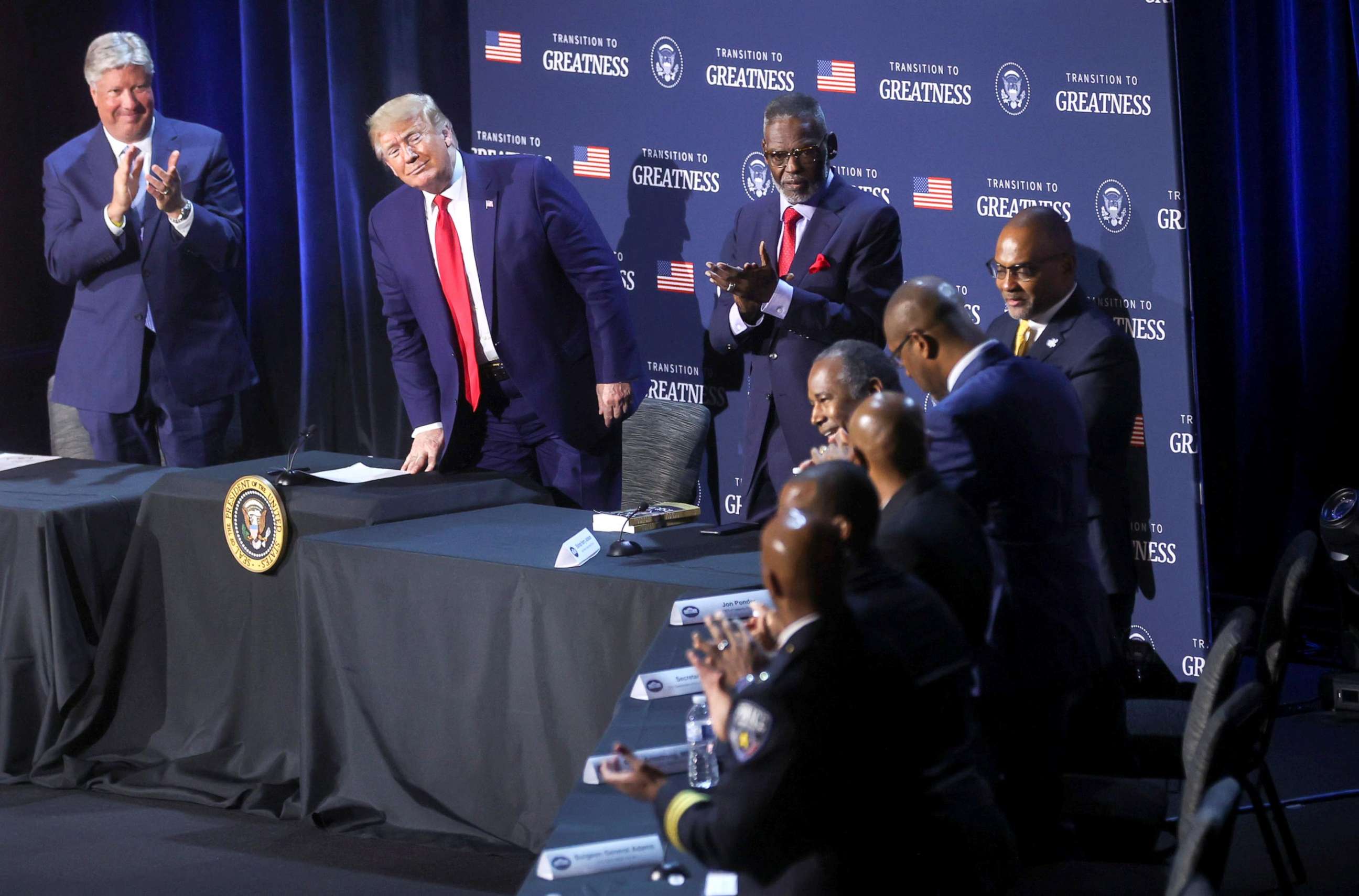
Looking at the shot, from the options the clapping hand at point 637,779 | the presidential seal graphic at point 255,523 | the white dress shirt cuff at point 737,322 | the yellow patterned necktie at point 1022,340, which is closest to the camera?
the clapping hand at point 637,779

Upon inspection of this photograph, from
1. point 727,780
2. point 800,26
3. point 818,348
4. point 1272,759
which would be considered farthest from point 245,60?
point 727,780

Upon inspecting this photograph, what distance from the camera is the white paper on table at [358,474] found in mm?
4043

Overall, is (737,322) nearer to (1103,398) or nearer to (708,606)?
(1103,398)

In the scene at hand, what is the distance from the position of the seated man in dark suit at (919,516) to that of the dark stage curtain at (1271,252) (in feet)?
11.2

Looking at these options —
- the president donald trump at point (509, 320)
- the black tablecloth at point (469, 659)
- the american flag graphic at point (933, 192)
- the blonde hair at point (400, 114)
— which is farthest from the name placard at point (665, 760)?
the american flag graphic at point (933, 192)

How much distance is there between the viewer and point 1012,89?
4727 millimetres

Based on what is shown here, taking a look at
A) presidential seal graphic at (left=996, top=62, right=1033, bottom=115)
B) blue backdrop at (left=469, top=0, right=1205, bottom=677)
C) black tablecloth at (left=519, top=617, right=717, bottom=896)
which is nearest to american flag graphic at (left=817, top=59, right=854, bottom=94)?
blue backdrop at (left=469, top=0, right=1205, bottom=677)

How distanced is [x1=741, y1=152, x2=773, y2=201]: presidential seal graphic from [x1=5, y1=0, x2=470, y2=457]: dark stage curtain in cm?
135

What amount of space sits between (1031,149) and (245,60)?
10.8ft

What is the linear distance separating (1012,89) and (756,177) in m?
0.92

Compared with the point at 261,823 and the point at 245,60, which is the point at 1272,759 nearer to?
the point at 261,823

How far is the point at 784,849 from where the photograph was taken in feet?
5.24

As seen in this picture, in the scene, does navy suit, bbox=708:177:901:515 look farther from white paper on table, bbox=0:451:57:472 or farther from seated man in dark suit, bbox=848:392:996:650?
white paper on table, bbox=0:451:57:472

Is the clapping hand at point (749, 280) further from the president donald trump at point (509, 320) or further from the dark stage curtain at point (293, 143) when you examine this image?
the dark stage curtain at point (293, 143)
